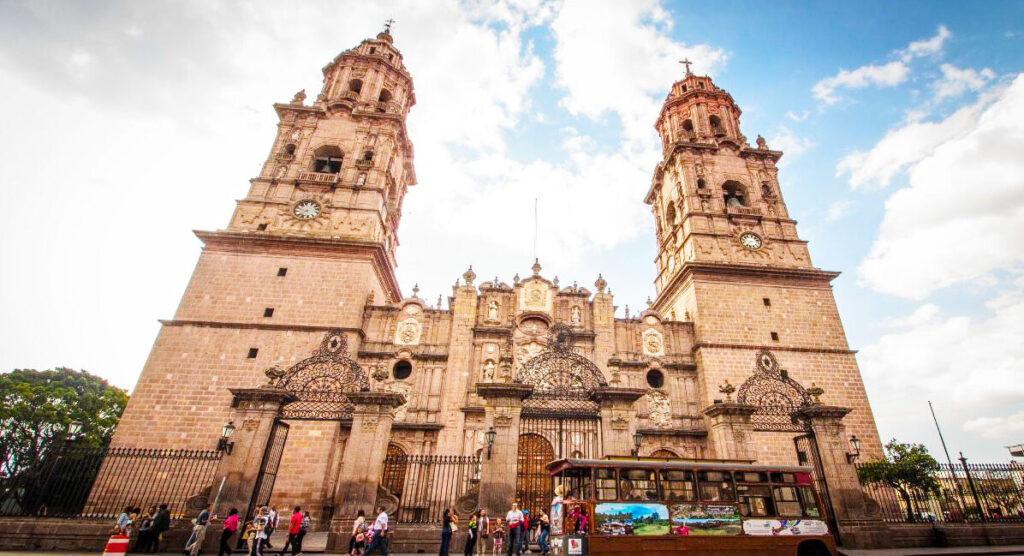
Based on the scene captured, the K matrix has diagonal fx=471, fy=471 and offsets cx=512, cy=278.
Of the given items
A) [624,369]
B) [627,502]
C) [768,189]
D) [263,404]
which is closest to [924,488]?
[624,369]

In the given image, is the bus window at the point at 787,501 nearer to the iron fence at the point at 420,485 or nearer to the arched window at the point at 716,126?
the iron fence at the point at 420,485

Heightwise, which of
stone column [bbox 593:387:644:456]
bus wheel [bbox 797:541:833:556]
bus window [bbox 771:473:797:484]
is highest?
stone column [bbox 593:387:644:456]

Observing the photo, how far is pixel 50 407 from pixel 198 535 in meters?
23.8

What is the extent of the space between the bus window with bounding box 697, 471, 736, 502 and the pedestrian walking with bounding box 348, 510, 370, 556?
24.6ft

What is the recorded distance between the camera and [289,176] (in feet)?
84.9

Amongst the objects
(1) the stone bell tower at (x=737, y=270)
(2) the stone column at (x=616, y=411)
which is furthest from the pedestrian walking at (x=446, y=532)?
(1) the stone bell tower at (x=737, y=270)

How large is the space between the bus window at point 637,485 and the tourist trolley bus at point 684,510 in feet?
0.06

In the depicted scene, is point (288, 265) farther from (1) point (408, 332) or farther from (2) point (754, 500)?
(2) point (754, 500)

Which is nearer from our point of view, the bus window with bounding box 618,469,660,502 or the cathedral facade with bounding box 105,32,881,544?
the bus window with bounding box 618,469,660,502

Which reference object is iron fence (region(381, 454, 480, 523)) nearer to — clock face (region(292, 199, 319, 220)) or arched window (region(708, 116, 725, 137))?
clock face (region(292, 199, 319, 220))

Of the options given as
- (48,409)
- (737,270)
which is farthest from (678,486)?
(48,409)

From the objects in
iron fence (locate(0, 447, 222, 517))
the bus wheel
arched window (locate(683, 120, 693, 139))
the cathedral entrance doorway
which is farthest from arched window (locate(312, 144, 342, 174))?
the bus wheel

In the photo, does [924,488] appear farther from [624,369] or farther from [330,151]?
[330,151]

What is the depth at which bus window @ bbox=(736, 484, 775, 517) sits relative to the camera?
33.3 feet
